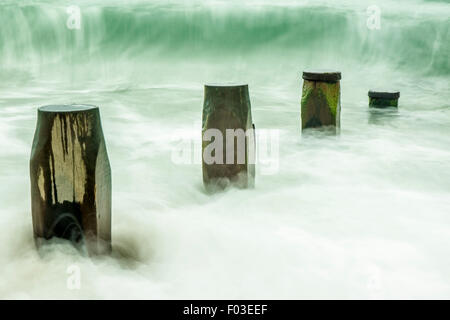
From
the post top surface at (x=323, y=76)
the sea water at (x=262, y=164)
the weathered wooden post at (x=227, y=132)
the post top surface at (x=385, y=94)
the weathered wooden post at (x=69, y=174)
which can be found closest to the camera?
the weathered wooden post at (x=69, y=174)

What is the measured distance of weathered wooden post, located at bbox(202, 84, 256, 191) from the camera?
3059mm

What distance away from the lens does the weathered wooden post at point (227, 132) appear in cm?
306

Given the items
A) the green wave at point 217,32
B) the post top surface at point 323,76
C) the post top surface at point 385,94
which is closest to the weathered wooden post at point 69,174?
the post top surface at point 323,76

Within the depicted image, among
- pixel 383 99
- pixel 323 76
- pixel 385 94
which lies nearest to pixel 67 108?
pixel 323 76

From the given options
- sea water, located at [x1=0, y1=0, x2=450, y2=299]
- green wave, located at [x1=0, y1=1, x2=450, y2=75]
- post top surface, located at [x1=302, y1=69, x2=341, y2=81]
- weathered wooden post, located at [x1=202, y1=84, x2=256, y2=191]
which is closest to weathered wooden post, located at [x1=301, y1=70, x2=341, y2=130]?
post top surface, located at [x1=302, y1=69, x2=341, y2=81]

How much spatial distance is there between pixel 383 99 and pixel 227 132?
14.7 ft

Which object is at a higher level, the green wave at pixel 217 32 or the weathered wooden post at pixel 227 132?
the green wave at pixel 217 32

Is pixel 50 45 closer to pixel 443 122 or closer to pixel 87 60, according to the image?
pixel 87 60

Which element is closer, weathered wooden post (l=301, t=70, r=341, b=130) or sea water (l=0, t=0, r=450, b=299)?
sea water (l=0, t=0, r=450, b=299)

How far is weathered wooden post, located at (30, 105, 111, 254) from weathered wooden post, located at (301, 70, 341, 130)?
2.94 metres

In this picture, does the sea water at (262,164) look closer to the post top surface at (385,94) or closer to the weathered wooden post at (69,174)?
the weathered wooden post at (69,174)

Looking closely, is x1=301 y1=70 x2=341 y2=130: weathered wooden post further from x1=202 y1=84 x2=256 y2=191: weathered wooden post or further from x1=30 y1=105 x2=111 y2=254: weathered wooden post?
x1=30 y1=105 x2=111 y2=254: weathered wooden post

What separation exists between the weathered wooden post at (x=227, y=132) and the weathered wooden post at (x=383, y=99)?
4113mm

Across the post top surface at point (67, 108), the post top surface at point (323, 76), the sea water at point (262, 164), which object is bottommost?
the sea water at point (262, 164)
